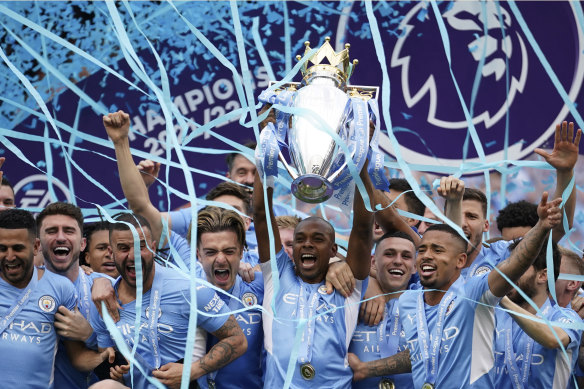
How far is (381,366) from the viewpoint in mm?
4715

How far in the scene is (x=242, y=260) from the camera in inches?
211

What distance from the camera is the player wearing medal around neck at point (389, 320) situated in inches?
189

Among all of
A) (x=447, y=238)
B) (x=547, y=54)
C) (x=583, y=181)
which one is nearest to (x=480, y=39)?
(x=547, y=54)

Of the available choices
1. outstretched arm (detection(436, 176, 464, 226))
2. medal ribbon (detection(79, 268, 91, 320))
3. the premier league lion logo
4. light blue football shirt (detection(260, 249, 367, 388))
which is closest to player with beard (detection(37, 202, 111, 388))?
medal ribbon (detection(79, 268, 91, 320))

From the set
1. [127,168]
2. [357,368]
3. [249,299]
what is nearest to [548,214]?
[357,368]

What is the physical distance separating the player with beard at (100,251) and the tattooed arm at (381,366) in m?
1.59

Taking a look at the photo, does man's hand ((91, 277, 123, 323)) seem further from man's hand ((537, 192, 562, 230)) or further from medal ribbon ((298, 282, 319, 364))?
man's hand ((537, 192, 562, 230))

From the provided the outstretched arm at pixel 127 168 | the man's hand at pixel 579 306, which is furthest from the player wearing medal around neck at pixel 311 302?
the man's hand at pixel 579 306

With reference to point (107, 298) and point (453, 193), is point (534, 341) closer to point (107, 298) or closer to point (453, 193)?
point (453, 193)

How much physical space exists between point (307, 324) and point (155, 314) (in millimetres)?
701

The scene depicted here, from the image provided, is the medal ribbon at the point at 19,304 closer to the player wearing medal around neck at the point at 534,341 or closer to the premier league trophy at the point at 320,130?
the premier league trophy at the point at 320,130

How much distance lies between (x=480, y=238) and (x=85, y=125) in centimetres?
322

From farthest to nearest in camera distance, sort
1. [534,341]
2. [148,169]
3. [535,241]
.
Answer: [148,169], [534,341], [535,241]

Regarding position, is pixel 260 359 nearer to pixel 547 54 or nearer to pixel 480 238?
pixel 480 238
